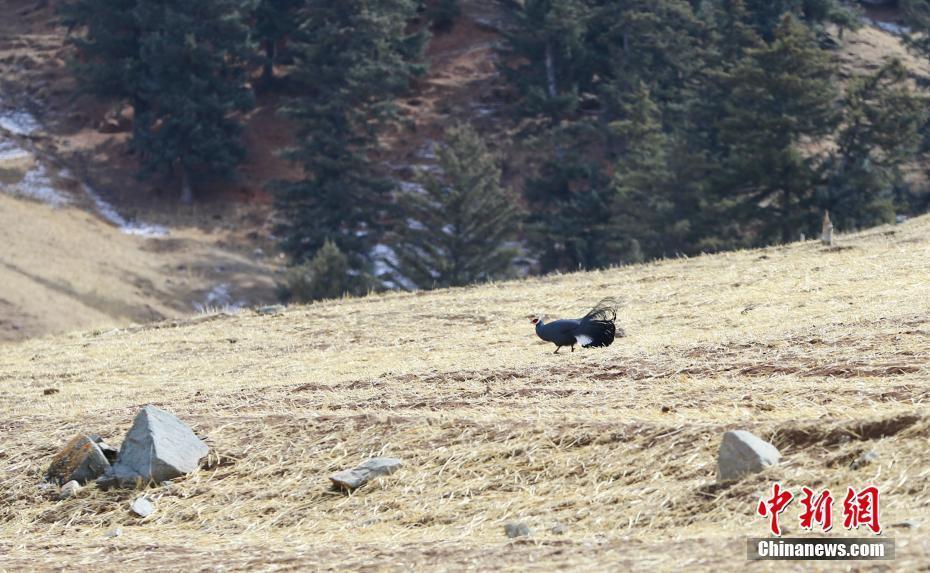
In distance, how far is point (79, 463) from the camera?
31.0 ft

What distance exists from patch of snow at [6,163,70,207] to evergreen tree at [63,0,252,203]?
4.01 metres

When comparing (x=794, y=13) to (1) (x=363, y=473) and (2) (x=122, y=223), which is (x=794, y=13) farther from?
(1) (x=363, y=473)

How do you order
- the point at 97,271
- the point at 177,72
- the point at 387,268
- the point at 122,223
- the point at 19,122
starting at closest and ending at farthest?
the point at 97,271
the point at 387,268
the point at 177,72
the point at 122,223
the point at 19,122

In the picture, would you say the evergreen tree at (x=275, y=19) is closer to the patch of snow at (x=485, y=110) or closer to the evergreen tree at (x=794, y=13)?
the patch of snow at (x=485, y=110)

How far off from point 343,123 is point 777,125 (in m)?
18.2

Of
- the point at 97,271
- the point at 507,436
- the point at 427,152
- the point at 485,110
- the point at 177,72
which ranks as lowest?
the point at 97,271

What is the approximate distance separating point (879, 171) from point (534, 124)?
18.8 metres

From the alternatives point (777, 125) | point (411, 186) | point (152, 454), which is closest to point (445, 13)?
point (411, 186)

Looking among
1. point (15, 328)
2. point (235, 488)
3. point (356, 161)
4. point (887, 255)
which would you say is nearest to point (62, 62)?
point (356, 161)

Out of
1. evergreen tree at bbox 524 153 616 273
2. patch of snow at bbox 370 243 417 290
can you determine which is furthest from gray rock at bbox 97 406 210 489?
evergreen tree at bbox 524 153 616 273

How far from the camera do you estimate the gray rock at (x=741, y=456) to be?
7066mm

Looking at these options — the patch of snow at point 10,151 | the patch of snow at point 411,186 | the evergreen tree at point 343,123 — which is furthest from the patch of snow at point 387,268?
the patch of snow at point 10,151

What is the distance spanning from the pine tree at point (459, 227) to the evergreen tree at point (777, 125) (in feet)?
27.8

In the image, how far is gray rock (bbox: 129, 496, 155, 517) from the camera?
341 inches
